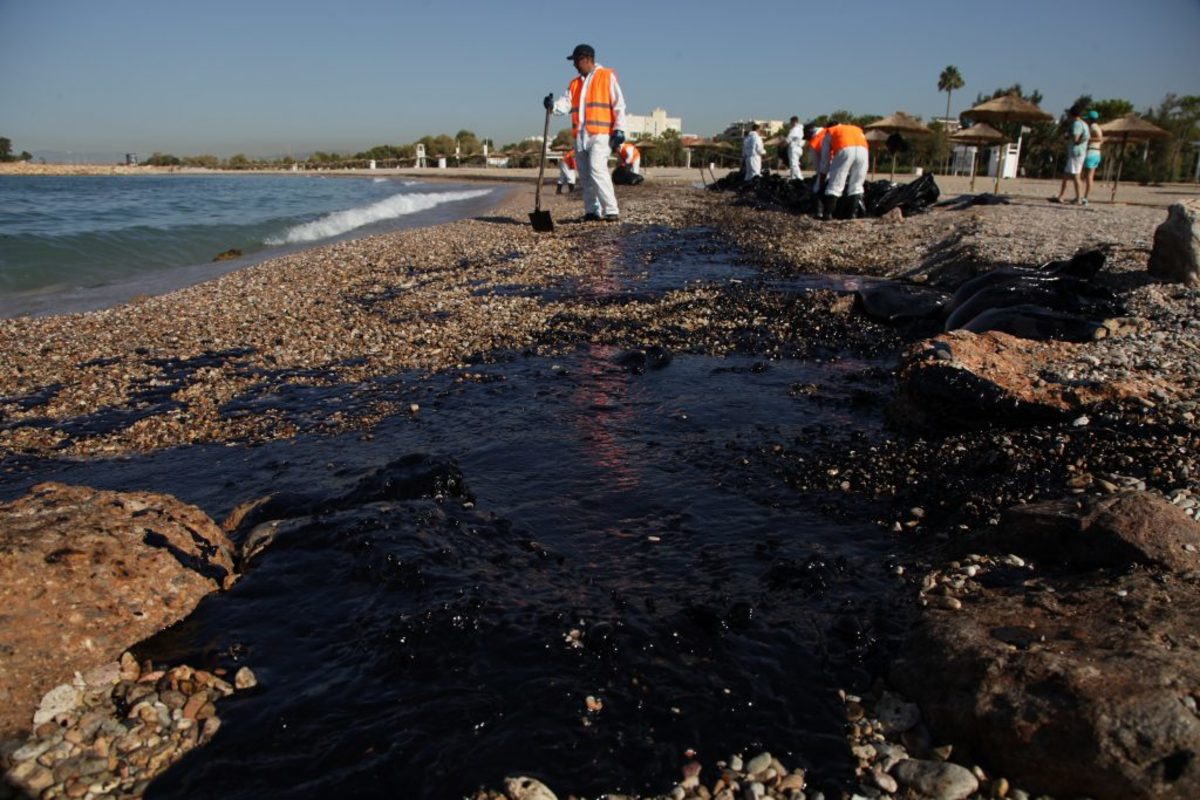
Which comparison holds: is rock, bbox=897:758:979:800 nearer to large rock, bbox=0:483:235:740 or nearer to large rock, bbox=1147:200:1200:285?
large rock, bbox=0:483:235:740

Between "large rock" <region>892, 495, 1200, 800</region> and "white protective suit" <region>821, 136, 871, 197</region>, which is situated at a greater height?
"white protective suit" <region>821, 136, 871, 197</region>

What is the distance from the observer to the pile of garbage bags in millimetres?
17297

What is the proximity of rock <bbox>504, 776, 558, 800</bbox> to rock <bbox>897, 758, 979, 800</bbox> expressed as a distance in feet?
3.34

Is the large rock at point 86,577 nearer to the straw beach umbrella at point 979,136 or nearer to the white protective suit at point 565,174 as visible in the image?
the straw beach umbrella at point 979,136

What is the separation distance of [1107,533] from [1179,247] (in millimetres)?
6105

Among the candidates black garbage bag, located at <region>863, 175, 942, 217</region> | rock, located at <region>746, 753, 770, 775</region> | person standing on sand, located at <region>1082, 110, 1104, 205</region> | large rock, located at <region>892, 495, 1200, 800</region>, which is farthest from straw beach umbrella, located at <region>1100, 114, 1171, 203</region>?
rock, located at <region>746, 753, 770, 775</region>

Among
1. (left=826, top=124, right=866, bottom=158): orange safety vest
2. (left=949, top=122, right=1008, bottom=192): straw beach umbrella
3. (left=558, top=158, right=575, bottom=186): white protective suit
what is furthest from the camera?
(left=558, top=158, right=575, bottom=186): white protective suit

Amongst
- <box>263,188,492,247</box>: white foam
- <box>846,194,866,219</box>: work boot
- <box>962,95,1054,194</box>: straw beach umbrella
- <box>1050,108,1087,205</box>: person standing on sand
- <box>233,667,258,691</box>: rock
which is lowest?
<box>233,667,258,691</box>: rock

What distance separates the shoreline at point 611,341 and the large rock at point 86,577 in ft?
5.64

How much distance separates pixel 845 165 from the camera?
16406 millimetres

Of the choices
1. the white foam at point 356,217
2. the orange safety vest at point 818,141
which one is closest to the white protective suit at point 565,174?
→ the white foam at point 356,217

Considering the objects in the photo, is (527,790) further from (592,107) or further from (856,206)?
(856,206)

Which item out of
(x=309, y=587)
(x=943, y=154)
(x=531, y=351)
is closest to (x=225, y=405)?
(x=531, y=351)

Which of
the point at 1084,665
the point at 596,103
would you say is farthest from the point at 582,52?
the point at 1084,665
